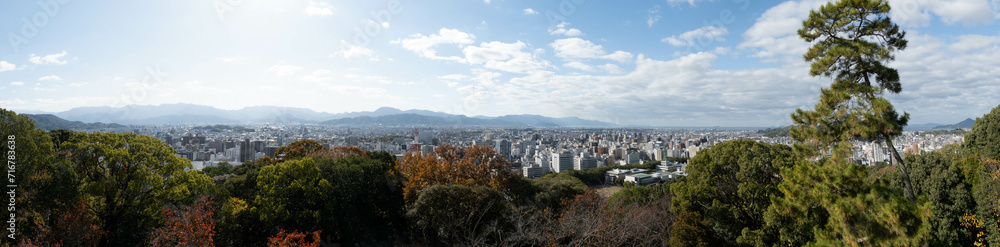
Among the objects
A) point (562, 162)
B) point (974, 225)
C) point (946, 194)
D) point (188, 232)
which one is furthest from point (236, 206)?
point (562, 162)

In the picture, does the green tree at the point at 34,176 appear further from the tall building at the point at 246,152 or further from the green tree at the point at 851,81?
the tall building at the point at 246,152

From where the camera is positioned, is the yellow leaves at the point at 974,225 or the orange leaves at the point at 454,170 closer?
the yellow leaves at the point at 974,225

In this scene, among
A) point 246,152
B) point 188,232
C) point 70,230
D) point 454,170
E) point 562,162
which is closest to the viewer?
point 188,232

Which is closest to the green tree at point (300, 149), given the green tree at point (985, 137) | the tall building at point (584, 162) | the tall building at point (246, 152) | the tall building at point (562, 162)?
the green tree at point (985, 137)

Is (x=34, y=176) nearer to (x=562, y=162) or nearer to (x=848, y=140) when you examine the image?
(x=848, y=140)

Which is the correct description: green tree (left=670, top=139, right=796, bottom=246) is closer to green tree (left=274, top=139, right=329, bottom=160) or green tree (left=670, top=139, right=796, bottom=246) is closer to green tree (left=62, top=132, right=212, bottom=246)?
green tree (left=62, top=132, right=212, bottom=246)

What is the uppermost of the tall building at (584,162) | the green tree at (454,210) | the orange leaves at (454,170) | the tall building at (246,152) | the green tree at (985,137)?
the green tree at (985,137)
